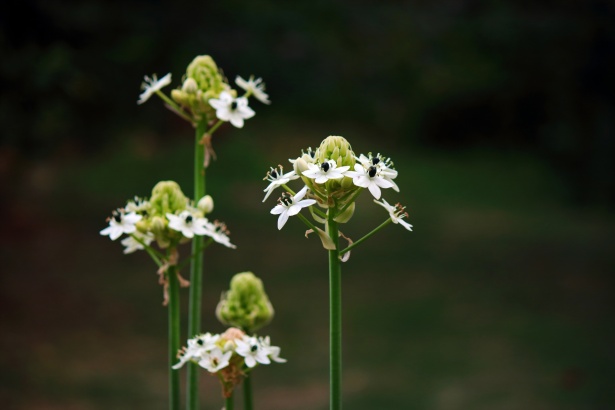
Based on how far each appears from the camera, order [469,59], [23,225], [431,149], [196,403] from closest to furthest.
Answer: [196,403] → [23,225] → [469,59] → [431,149]

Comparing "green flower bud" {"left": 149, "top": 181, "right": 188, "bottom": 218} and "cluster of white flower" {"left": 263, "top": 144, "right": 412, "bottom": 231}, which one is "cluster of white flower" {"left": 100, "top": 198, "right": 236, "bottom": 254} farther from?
"cluster of white flower" {"left": 263, "top": 144, "right": 412, "bottom": 231}

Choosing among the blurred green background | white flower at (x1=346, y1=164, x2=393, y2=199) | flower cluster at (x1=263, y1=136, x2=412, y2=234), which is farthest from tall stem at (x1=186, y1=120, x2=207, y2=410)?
the blurred green background

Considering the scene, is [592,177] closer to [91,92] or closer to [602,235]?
[602,235]

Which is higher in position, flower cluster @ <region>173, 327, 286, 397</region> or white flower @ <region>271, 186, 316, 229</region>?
white flower @ <region>271, 186, 316, 229</region>

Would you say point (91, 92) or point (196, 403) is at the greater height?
point (91, 92)

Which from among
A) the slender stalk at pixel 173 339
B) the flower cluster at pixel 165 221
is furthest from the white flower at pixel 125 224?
the slender stalk at pixel 173 339

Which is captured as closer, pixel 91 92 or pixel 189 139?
pixel 91 92

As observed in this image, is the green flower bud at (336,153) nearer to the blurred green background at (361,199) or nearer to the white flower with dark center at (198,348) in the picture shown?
the white flower with dark center at (198,348)

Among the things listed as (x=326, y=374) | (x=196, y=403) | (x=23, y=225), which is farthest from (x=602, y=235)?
(x=196, y=403)

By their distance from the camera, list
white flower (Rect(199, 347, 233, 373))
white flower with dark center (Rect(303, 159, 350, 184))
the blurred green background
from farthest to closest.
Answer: the blurred green background, white flower (Rect(199, 347, 233, 373)), white flower with dark center (Rect(303, 159, 350, 184))
